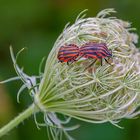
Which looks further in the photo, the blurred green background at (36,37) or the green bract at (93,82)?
the blurred green background at (36,37)

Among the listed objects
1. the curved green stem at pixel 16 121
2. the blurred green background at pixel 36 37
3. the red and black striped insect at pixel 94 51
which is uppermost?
the red and black striped insect at pixel 94 51

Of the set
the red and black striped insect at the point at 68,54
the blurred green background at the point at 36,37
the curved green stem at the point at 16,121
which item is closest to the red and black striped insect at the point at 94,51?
the red and black striped insect at the point at 68,54

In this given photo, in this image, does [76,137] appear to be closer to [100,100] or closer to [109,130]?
[109,130]

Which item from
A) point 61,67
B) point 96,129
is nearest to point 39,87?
point 61,67

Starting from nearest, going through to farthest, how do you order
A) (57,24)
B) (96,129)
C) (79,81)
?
(79,81), (96,129), (57,24)

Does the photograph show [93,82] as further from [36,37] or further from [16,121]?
[36,37]

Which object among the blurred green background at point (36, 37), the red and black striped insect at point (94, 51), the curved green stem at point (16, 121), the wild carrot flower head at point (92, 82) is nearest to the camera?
the curved green stem at point (16, 121)

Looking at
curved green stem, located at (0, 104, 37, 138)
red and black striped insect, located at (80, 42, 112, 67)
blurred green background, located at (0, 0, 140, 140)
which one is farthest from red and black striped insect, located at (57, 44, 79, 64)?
blurred green background, located at (0, 0, 140, 140)

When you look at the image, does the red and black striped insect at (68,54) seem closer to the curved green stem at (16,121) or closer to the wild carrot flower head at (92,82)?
the wild carrot flower head at (92,82)
